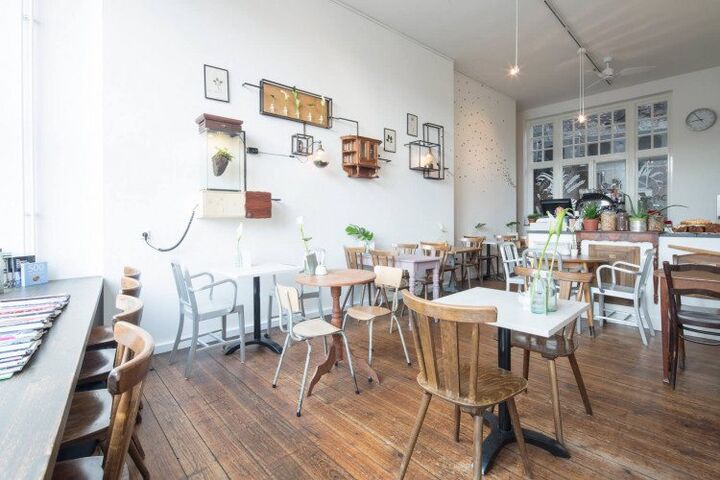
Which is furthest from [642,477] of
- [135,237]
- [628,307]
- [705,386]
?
[135,237]

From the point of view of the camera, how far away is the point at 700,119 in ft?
22.1

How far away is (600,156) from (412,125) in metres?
5.00

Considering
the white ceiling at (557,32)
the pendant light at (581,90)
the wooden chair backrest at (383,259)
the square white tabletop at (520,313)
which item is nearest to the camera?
the square white tabletop at (520,313)

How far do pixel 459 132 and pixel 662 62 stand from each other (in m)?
3.63

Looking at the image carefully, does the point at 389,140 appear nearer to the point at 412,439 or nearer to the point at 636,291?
the point at 636,291

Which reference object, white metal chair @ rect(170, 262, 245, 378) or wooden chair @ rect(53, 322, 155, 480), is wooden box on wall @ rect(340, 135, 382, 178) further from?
wooden chair @ rect(53, 322, 155, 480)

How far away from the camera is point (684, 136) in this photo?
22.8ft

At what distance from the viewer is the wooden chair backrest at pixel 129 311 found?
139 cm

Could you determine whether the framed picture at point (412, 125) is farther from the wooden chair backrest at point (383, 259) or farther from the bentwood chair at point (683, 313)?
the bentwood chair at point (683, 313)

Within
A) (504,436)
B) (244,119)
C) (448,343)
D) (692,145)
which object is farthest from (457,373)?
(692,145)

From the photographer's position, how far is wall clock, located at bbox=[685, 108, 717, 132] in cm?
665

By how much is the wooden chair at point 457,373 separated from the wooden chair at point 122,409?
38.8 inches

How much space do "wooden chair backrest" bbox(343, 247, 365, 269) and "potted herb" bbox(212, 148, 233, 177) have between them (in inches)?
69.0

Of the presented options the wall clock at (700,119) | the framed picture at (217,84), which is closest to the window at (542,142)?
the wall clock at (700,119)
